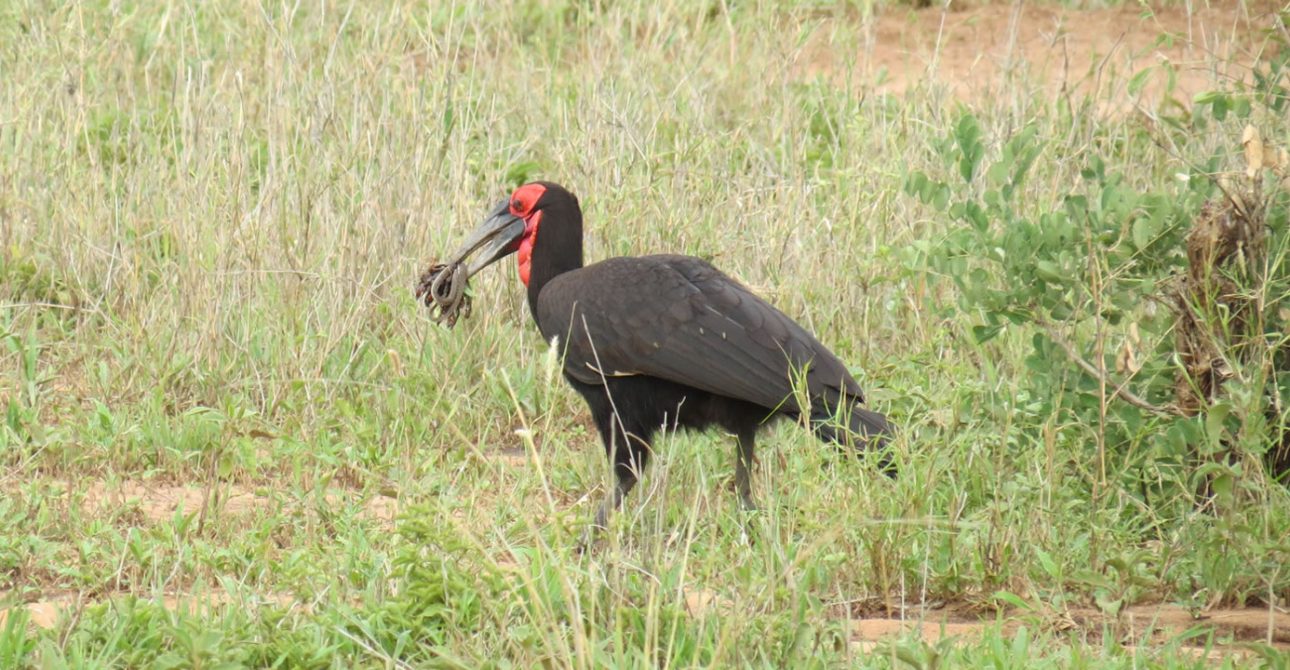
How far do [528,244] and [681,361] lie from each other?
90 centimetres

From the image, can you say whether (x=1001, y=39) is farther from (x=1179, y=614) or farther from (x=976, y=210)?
(x=1179, y=614)

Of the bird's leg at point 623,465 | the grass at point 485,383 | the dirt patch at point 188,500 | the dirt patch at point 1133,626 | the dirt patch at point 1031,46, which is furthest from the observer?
the dirt patch at point 1031,46

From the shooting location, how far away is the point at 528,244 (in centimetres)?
533

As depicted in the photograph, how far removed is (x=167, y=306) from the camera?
18.5 feet

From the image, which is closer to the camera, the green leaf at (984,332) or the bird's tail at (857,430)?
the bird's tail at (857,430)

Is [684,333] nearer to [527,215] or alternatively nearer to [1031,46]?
[527,215]

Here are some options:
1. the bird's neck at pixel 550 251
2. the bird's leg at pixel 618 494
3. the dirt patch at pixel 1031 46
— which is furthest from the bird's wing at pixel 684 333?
the dirt patch at pixel 1031 46

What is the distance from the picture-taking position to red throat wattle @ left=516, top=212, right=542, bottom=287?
5.26 metres

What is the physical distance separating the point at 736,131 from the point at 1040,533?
3.34 meters

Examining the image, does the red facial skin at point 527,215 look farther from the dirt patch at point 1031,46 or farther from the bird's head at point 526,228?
the dirt patch at point 1031,46

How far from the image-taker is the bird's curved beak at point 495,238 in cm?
534

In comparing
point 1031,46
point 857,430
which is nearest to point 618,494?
point 857,430

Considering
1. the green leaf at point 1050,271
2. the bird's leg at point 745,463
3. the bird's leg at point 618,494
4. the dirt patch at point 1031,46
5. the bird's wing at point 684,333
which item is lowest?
the bird's leg at point 618,494

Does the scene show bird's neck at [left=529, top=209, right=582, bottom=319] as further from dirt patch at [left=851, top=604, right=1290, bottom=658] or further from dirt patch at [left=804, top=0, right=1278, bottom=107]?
dirt patch at [left=804, top=0, right=1278, bottom=107]
